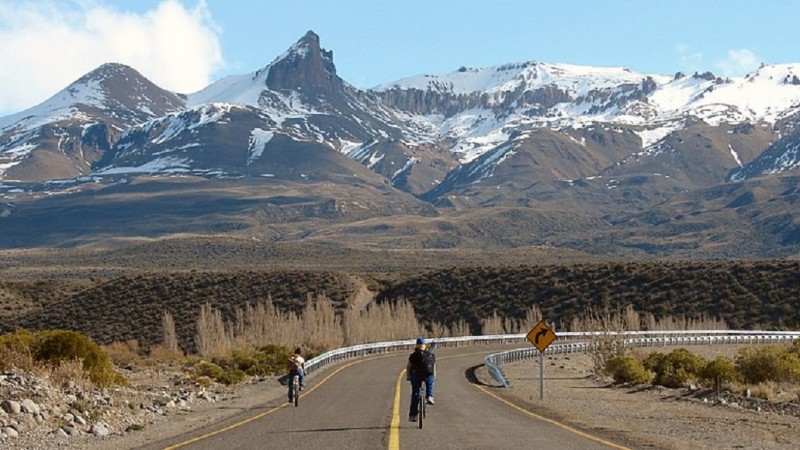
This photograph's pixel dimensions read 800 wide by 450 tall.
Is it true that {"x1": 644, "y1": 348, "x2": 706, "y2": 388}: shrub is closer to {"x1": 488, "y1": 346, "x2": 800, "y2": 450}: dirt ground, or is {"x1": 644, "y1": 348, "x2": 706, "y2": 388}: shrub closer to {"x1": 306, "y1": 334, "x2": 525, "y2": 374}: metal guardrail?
{"x1": 488, "y1": 346, "x2": 800, "y2": 450}: dirt ground

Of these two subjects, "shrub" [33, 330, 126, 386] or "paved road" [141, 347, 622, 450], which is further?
"shrub" [33, 330, 126, 386]

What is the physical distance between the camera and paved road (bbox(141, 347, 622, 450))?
19688 mm

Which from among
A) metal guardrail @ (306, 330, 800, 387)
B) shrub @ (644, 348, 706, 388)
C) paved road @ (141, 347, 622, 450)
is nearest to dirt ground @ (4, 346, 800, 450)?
paved road @ (141, 347, 622, 450)

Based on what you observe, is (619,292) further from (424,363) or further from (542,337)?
Answer: (424,363)

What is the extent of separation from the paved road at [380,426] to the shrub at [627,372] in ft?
23.2

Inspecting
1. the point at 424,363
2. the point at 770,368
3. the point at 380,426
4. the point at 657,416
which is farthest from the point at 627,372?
the point at 380,426

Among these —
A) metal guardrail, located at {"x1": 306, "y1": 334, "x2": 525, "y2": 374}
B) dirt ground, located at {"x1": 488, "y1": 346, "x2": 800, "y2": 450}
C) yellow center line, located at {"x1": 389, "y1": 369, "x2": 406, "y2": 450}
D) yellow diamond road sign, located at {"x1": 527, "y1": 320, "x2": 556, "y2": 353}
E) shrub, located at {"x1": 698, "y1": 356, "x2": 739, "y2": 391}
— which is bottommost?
dirt ground, located at {"x1": 488, "y1": 346, "x2": 800, "y2": 450}

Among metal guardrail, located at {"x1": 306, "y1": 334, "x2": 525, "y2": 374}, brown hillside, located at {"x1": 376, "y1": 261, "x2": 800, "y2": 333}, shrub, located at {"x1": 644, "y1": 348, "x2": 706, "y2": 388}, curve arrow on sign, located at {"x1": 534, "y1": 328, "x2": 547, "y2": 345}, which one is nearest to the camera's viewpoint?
curve arrow on sign, located at {"x1": 534, "y1": 328, "x2": 547, "y2": 345}

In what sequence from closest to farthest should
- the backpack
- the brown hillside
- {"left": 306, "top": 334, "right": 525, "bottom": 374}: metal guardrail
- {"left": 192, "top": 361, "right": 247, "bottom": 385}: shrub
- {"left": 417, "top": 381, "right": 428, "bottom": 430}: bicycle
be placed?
{"left": 417, "top": 381, "right": 428, "bottom": 430}: bicycle → the backpack → {"left": 192, "top": 361, "right": 247, "bottom": 385}: shrub → {"left": 306, "top": 334, "right": 525, "bottom": 374}: metal guardrail → the brown hillside

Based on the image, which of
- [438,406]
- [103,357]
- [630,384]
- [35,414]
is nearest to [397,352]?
[630,384]

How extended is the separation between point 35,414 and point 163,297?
78823mm

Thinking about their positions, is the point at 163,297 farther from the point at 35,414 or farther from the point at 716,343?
the point at 35,414

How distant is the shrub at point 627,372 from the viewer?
40.7 m

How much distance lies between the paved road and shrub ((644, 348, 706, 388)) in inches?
267
